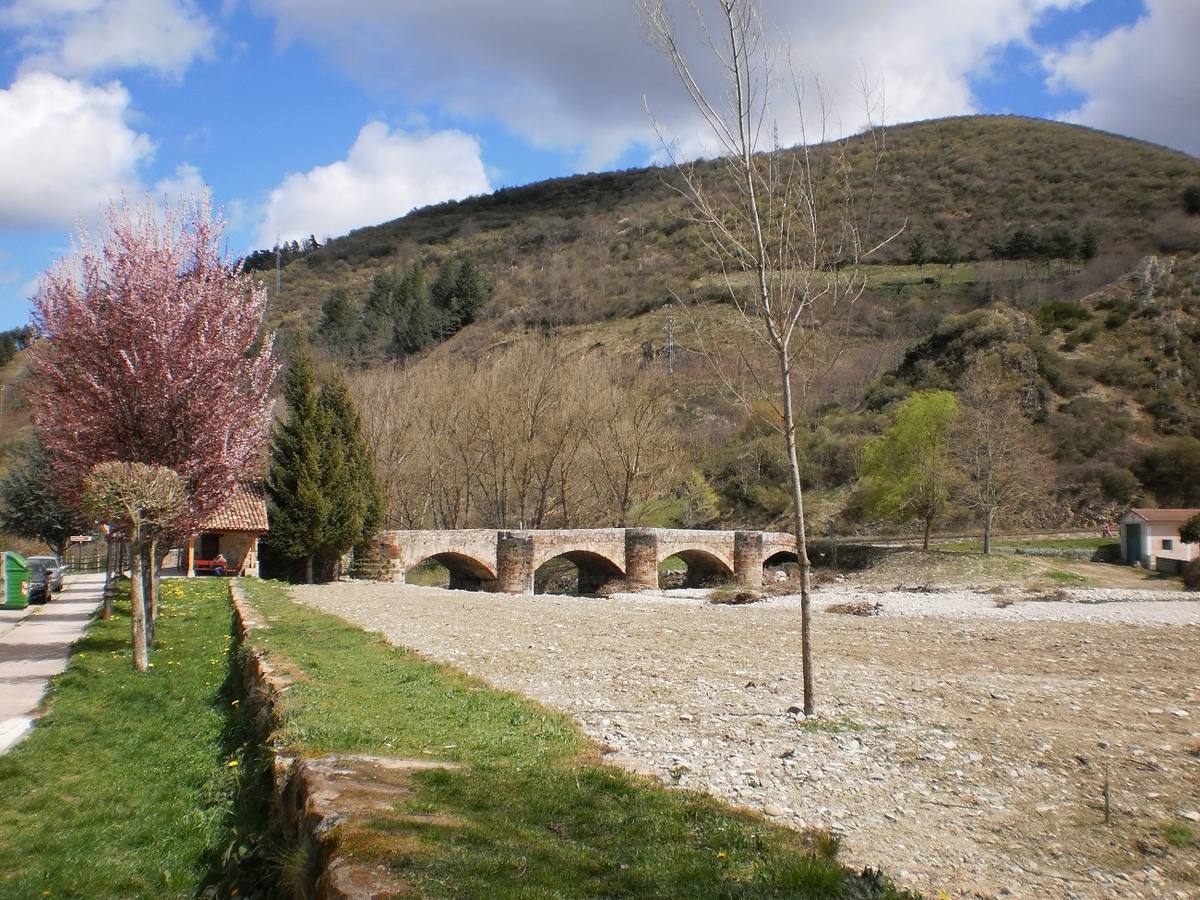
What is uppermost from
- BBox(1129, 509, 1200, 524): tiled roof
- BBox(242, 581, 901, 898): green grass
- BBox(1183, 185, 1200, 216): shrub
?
BBox(1183, 185, 1200, 216): shrub

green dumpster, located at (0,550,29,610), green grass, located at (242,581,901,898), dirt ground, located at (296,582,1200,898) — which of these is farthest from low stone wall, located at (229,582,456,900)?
green dumpster, located at (0,550,29,610)

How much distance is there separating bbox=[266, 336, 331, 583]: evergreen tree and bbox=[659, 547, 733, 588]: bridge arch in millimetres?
12844

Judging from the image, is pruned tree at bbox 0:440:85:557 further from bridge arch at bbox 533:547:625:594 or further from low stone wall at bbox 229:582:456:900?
low stone wall at bbox 229:582:456:900

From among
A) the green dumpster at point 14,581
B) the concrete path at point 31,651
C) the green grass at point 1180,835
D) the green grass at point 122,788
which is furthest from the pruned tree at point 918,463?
the green grass at point 1180,835

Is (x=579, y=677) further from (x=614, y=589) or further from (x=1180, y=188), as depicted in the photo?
(x=1180, y=188)

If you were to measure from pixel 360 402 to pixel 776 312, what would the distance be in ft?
97.7

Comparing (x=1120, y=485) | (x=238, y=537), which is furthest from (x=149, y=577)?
(x=1120, y=485)

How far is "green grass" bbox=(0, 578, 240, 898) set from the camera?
5293mm

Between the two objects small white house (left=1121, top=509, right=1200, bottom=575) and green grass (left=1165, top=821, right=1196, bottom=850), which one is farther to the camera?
small white house (left=1121, top=509, right=1200, bottom=575)

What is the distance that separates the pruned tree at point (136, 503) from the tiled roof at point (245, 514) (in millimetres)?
16500

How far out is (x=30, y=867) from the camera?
17.4 feet

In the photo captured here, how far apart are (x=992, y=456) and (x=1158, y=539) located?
6.29 metres

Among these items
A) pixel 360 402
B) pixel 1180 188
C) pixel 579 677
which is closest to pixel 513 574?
pixel 360 402

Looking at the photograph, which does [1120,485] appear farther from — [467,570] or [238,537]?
[238,537]
